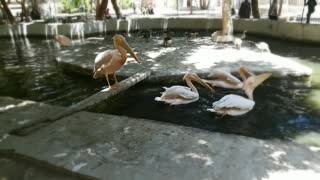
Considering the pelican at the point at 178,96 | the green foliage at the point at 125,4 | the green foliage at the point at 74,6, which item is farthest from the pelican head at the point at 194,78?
the green foliage at the point at 125,4

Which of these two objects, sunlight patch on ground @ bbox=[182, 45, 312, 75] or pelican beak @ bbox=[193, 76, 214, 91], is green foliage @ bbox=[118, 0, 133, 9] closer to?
sunlight patch on ground @ bbox=[182, 45, 312, 75]

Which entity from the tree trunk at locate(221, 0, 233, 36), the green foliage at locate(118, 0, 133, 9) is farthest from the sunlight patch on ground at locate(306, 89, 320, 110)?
the green foliage at locate(118, 0, 133, 9)

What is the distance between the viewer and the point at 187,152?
4844 mm

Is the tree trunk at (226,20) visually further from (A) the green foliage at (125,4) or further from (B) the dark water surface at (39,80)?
(A) the green foliage at (125,4)

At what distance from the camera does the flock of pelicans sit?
7.09 m

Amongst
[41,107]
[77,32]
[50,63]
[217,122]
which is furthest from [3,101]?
[77,32]

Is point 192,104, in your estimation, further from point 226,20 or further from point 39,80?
point 226,20

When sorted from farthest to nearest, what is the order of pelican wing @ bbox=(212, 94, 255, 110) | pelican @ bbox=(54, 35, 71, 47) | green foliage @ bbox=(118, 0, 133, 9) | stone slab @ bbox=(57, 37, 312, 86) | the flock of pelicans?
1. green foliage @ bbox=(118, 0, 133, 9)
2. pelican @ bbox=(54, 35, 71, 47)
3. stone slab @ bbox=(57, 37, 312, 86)
4. the flock of pelicans
5. pelican wing @ bbox=(212, 94, 255, 110)

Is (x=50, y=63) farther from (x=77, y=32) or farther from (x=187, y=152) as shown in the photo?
(x=187, y=152)

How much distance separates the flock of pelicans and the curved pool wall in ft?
33.0

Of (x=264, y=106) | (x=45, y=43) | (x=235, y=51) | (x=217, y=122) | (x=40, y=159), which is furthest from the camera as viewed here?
(x=45, y=43)

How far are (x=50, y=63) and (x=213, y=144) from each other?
32.8 ft

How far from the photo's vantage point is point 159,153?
485 cm

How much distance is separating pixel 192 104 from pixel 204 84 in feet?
2.67
